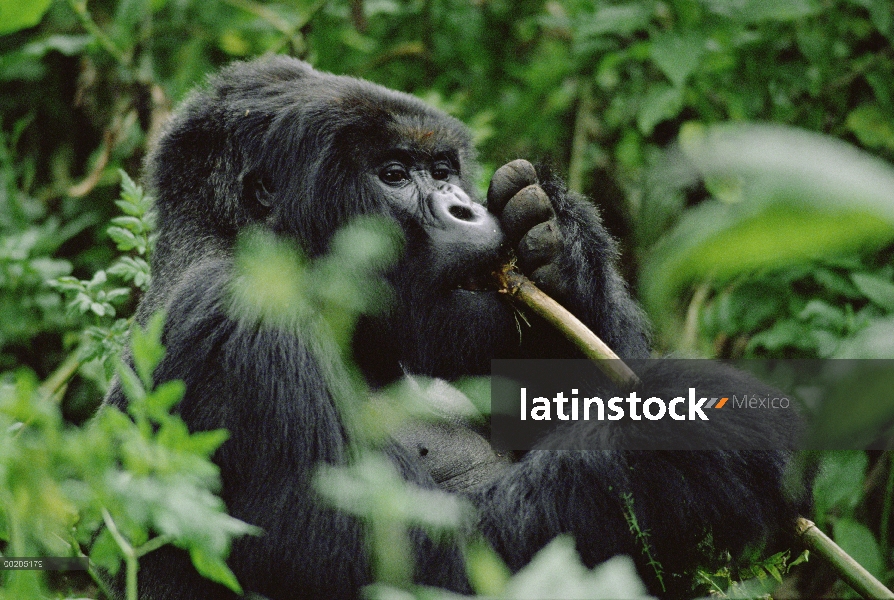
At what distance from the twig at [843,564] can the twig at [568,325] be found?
489 millimetres

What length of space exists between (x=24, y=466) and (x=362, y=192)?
1404mm

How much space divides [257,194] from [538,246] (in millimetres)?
754

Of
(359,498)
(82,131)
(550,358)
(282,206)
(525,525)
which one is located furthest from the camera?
(82,131)

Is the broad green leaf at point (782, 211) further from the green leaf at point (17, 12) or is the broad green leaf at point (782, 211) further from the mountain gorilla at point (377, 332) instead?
the green leaf at point (17, 12)

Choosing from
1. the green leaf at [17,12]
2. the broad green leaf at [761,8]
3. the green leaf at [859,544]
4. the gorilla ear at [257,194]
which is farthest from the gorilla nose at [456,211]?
the broad green leaf at [761,8]

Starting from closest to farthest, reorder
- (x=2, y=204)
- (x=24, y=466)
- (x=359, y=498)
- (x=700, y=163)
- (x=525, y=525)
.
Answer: (x=700, y=163)
(x=24, y=466)
(x=359, y=498)
(x=525, y=525)
(x=2, y=204)

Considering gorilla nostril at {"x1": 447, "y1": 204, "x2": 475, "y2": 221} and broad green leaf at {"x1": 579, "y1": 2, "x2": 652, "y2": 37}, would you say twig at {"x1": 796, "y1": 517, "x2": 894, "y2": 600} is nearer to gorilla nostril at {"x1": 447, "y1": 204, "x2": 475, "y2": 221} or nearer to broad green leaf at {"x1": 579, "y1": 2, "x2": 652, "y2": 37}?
gorilla nostril at {"x1": 447, "y1": 204, "x2": 475, "y2": 221}

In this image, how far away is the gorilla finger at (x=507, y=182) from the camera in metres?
2.44

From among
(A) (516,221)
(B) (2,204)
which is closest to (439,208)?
(A) (516,221)

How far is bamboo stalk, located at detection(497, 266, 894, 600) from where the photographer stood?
173cm

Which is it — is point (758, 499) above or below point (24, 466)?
below

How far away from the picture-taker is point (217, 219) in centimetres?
243

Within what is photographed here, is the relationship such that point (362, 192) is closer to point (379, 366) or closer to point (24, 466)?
point (379, 366)

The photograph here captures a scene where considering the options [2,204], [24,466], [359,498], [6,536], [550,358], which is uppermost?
[24,466]
